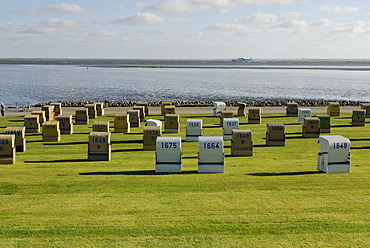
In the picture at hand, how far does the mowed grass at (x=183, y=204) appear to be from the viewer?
13102mm

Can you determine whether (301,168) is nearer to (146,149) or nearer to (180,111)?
(146,149)

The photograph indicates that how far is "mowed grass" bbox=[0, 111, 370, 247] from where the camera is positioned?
13102mm

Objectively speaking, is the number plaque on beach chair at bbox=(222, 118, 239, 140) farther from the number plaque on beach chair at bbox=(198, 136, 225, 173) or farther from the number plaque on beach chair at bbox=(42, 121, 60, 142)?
the number plaque on beach chair at bbox=(42, 121, 60, 142)

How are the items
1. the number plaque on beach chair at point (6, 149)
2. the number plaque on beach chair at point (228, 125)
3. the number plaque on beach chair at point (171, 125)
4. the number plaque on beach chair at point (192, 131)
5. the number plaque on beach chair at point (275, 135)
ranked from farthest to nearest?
1. the number plaque on beach chair at point (171, 125)
2. the number plaque on beach chair at point (228, 125)
3. the number plaque on beach chair at point (192, 131)
4. the number plaque on beach chair at point (275, 135)
5. the number plaque on beach chair at point (6, 149)

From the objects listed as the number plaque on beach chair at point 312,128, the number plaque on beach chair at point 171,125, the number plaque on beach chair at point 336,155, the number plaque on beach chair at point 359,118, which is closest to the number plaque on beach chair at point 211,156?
the number plaque on beach chair at point 336,155

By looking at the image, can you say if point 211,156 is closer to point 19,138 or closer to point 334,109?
point 19,138

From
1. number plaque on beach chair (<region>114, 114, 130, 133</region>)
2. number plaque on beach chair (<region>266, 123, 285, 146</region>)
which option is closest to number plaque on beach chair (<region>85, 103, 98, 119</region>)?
number plaque on beach chair (<region>114, 114, 130, 133</region>)

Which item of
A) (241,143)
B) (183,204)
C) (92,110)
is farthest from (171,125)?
(183,204)

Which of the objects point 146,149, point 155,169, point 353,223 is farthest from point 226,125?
point 353,223

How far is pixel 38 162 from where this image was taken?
24.7 metres

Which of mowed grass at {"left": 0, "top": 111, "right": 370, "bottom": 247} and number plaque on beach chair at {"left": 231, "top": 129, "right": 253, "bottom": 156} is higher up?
number plaque on beach chair at {"left": 231, "top": 129, "right": 253, "bottom": 156}

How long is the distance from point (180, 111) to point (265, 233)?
4358 centimetres

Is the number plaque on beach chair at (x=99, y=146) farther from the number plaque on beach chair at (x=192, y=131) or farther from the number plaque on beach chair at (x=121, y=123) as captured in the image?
the number plaque on beach chair at (x=121, y=123)

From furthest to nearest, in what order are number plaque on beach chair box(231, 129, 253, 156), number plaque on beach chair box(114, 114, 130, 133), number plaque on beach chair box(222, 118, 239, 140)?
number plaque on beach chair box(114, 114, 130, 133) < number plaque on beach chair box(222, 118, 239, 140) < number plaque on beach chair box(231, 129, 253, 156)
